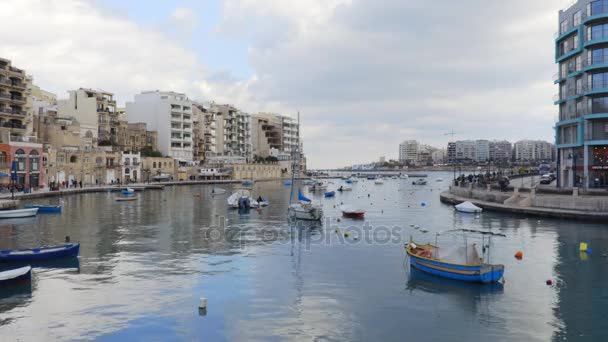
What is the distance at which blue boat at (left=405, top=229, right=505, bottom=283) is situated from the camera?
2578 cm

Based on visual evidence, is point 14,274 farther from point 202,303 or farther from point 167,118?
point 167,118

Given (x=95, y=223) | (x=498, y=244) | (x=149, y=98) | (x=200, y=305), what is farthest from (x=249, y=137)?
(x=200, y=305)

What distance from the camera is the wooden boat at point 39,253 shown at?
30672 mm

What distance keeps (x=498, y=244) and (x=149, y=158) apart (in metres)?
113

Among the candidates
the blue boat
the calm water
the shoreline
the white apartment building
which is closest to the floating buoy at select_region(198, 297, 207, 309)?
the calm water

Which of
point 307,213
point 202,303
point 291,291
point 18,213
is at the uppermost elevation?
point 18,213

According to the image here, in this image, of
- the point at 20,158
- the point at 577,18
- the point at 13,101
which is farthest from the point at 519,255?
the point at 13,101

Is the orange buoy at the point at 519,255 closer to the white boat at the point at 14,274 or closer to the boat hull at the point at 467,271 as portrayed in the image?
the boat hull at the point at 467,271

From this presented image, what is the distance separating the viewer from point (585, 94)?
208 ft

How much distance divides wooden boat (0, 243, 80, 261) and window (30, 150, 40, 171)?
6726 cm

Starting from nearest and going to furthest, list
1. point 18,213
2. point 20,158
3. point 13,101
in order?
point 18,213
point 20,158
point 13,101

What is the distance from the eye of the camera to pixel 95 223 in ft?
171

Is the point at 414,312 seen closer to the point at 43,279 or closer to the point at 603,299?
the point at 603,299
